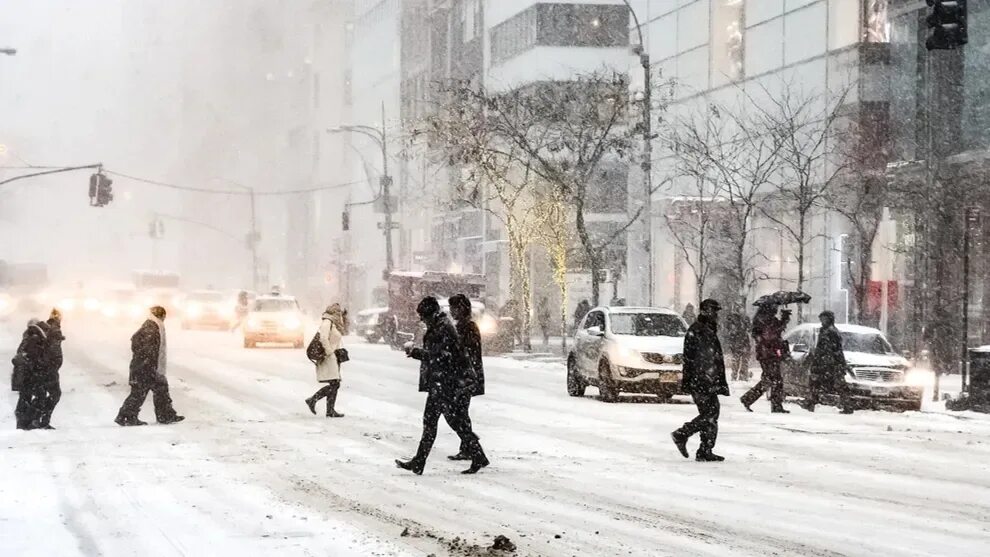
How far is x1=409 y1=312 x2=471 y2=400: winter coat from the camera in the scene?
13875 millimetres

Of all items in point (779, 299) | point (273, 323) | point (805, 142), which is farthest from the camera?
point (273, 323)

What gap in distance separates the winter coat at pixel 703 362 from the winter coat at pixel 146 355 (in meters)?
7.64

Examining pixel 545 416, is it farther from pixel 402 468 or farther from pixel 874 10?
pixel 874 10

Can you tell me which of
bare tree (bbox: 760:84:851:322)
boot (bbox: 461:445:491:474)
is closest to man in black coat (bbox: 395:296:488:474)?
boot (bbox: 461:445:491:474)

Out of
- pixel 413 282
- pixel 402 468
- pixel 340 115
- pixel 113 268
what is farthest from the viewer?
pixel 113 268

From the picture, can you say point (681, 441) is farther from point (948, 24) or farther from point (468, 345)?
point (948, 24)

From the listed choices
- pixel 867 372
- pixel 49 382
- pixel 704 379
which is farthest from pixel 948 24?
pixel 49 382

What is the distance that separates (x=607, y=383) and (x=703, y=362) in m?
9.10

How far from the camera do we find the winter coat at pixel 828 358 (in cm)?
2319

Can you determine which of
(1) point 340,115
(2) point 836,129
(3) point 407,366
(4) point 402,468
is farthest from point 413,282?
(1) point 340,115

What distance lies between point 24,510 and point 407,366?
25.0 meters

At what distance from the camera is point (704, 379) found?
15.4 m

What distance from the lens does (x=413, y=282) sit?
47.4m

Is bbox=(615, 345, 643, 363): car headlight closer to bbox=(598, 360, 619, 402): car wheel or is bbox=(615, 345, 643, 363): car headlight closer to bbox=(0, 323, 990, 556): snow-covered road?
bbox=(598, 360, 619, 402): car wheel
